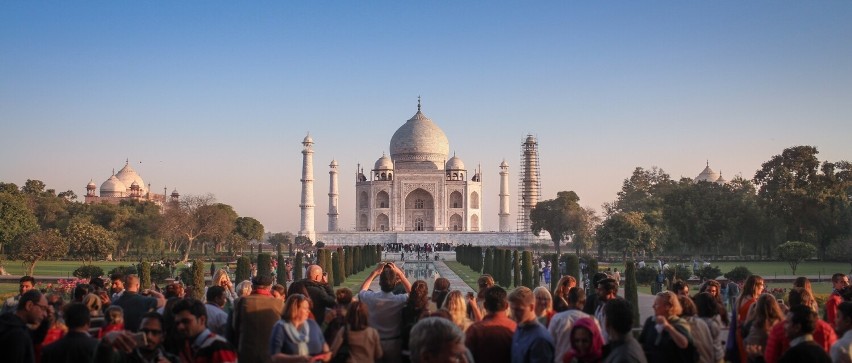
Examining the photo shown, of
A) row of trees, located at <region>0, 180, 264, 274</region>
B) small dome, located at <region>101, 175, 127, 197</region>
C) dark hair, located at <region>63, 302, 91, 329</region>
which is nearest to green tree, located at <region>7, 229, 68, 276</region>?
row of trees, located at <region>0, 180, 264, 274</region>

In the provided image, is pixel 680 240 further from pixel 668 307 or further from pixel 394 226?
pixel 668 307

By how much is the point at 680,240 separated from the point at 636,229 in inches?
193

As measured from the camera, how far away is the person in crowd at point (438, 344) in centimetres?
404

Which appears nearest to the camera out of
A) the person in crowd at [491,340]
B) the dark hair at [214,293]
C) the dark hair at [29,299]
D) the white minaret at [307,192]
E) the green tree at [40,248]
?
the person in crowd at [491,340]

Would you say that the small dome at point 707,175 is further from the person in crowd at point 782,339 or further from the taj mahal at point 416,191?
the person in crowd at point 782,339

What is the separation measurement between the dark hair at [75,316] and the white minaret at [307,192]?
172 ft

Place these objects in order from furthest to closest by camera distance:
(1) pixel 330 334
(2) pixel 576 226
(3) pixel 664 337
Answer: (2) pixel 576 226, (1) pixel 330 334, (3) pixel 664 337

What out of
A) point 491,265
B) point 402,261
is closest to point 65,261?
point 402,261

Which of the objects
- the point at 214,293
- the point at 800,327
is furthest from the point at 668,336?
the point at 214,293

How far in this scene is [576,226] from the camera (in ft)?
163

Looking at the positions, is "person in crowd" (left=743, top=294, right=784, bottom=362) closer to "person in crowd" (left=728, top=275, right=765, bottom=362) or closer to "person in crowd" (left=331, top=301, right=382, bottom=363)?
"person in crowd" (left=728, top=275, right=765, bottom=362)

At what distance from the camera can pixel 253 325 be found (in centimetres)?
615

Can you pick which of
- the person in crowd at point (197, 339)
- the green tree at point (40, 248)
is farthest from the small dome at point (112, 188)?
the person in crowd at point (197, 339)

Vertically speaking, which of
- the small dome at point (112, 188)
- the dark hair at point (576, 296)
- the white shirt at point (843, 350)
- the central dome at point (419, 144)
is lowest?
the white shirt at point (843, 350)
